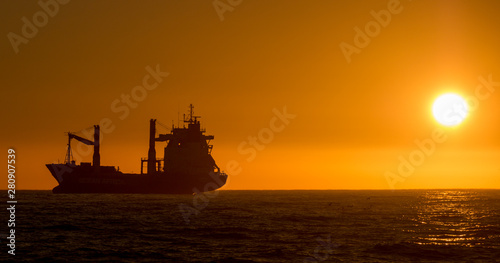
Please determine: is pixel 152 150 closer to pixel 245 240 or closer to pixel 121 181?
pixel 121 181

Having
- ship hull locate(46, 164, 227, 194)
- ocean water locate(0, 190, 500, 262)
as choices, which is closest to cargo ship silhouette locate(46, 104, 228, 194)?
ship hull locate(46, 164, 227, 194)

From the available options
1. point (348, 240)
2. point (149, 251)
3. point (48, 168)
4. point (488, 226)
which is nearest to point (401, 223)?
point (488, 226)

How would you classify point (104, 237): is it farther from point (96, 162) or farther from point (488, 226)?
point (96, 162)

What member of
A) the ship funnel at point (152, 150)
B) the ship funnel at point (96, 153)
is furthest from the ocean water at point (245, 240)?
the ship funnel at point (152, 150)

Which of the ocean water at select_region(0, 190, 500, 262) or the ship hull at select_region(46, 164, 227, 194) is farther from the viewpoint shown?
the ship hull at select_region(46, 164, 227, 194)

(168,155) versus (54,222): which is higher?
(168,155)

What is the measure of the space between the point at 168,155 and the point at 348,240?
114690mm

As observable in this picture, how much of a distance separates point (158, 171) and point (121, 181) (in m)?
9.72

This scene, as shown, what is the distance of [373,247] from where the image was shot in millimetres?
46250

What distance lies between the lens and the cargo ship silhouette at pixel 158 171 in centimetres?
15700

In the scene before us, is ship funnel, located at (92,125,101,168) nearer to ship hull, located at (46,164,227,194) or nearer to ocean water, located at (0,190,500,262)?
ship hull, located at (46,164,227,194)

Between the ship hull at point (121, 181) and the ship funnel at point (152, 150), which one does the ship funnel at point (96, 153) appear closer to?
the ship hull at point (121, 181)

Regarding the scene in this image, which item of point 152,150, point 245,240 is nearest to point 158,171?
point 152,150

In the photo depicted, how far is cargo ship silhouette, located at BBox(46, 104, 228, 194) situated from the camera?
157 meters
